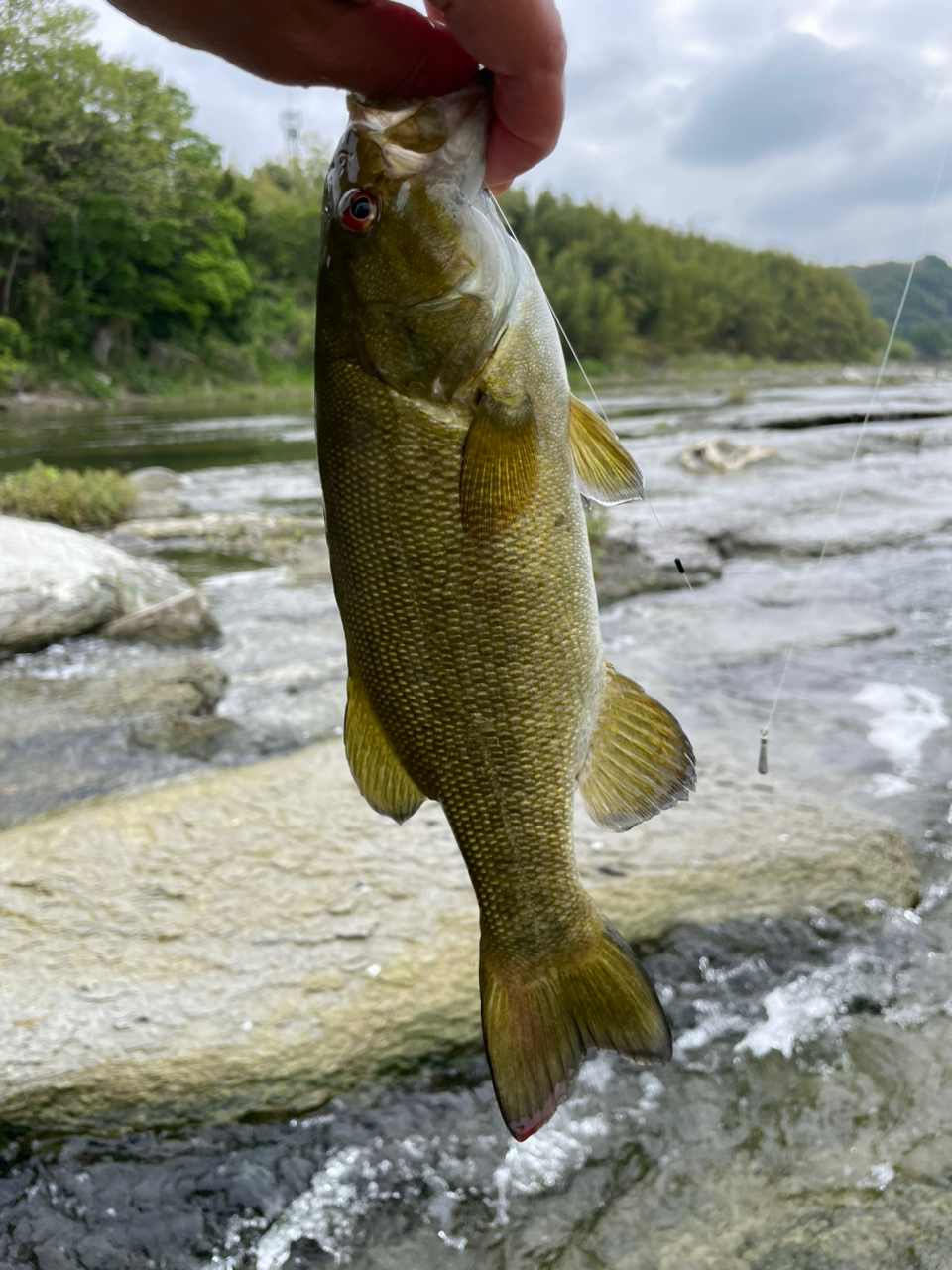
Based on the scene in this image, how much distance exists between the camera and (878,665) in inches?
271

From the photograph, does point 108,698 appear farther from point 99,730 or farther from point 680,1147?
point 680,1147

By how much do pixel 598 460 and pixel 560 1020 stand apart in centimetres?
117

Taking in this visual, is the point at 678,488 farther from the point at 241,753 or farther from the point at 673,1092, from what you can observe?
the point at 673,1092

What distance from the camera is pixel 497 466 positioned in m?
1.67

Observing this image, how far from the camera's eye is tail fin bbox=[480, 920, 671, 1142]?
1.77 meters

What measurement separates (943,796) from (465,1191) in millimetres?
3426

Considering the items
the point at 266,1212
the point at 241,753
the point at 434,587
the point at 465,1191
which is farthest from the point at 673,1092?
the point at 241,753

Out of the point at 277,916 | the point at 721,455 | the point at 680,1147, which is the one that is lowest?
the point at 680,1147

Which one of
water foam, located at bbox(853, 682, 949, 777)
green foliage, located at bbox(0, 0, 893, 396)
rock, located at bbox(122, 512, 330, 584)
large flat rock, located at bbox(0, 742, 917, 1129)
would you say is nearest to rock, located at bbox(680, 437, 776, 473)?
rock, located at bbox(122, 512, 330, 584)

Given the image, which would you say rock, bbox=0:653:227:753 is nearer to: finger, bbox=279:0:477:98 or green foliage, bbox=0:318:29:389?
finger, bbox=279:0:477:98

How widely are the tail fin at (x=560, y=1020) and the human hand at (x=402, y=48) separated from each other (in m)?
1.64

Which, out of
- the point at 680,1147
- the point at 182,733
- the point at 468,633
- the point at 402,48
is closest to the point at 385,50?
the point at 402,48

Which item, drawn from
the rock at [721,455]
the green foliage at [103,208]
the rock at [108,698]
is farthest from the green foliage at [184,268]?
the rock at [108,698]

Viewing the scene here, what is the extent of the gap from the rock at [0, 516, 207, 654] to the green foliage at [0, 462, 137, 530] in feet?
13.4
